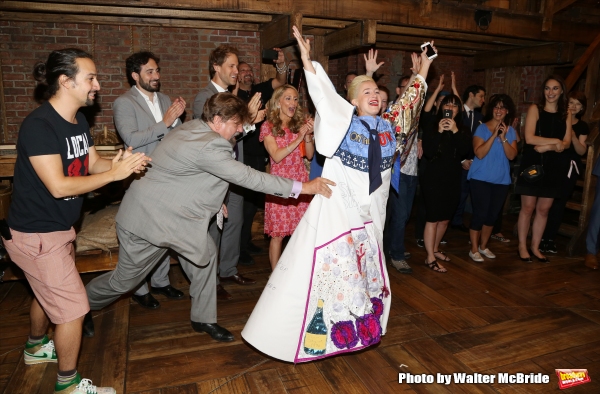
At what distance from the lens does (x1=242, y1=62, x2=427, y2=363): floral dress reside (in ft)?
7.84

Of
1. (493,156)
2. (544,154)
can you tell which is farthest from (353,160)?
(544,154)

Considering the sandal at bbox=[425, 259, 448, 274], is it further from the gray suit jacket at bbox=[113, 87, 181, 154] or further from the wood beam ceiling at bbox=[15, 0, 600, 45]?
the gray suit jacket at bbox=[113, 87, 181, 154]

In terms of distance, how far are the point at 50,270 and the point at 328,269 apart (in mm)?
1348

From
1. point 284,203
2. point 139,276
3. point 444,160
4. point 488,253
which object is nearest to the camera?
point 139,276

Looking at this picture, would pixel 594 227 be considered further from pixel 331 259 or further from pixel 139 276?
pixel 139 276

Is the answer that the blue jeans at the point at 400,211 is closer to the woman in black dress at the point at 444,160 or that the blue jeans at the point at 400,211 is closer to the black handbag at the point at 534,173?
the woman in black dress at the point at 444,160

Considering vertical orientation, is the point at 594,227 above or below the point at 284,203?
below

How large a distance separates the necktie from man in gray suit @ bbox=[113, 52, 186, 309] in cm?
136

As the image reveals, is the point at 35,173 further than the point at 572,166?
No

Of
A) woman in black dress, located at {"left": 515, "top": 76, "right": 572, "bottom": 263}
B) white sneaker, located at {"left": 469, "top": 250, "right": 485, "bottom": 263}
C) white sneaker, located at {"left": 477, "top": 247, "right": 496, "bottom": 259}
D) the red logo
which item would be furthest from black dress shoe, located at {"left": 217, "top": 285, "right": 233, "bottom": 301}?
woman in black dress, located at {"left": 515, "top": 76, "right": 572, "bottom": 263}

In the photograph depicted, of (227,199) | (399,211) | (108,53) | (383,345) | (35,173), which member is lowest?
(383,345)

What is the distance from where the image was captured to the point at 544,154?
4320 millimetres

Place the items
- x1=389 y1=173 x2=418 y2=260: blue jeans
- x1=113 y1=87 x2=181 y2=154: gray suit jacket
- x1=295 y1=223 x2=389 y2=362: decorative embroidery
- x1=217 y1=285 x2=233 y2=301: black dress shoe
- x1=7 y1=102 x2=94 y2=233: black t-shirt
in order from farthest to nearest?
1. x1=389 y1=173 x2=418 y2=260: blue jeans
2. x1=217 y1=285 x2=233 y2=301: black dress shoe
3. x1=113 y1=87 x2=181 y2=154: gray suit jacket
4. x1=295 y1=223 x2=389 y2=362: decorative embroidery
5. x1=7 y1=102 x2=94 y2=233: black t-shirt

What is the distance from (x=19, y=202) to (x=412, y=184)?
3120mm
